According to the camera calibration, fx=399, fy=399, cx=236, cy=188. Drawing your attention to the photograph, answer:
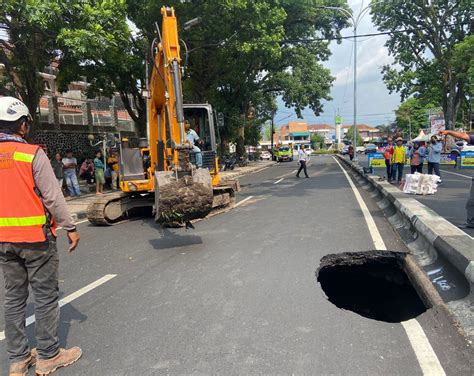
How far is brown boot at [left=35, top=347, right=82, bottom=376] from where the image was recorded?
3074 millimetres

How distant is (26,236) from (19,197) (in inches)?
11.6

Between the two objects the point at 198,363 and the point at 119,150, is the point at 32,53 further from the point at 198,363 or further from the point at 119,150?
the point at 198,363

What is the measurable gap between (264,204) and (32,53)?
843 centimetres

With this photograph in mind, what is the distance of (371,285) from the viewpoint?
5414 millimetres

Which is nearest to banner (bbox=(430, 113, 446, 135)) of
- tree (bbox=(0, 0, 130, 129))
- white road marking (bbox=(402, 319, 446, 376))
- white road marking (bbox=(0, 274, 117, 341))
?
tree (bbox=(0, 0, 130, 129))

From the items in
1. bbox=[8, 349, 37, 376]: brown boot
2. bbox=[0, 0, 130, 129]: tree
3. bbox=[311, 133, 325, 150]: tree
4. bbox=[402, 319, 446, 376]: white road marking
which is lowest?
bbox=[311, 133, 325, 150]: tree

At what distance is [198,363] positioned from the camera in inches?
122

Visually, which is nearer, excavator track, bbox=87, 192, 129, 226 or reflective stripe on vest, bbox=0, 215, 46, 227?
reflective stripe on vest, bbox=0, 215, 46, 227

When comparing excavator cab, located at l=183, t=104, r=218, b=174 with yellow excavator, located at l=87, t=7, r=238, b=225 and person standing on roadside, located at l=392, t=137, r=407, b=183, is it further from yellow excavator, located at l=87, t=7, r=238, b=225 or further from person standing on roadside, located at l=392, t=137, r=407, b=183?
person standing on roadside, located at l=392, t=137, r=407, b=183

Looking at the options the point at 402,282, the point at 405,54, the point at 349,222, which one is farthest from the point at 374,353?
the point at 405,54

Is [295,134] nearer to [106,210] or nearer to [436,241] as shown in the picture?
[106,210]

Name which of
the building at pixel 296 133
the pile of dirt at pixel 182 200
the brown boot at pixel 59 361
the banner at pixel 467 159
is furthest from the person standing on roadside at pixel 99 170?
the building at pixel 296 133

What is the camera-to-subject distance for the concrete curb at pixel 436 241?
3.71 meters

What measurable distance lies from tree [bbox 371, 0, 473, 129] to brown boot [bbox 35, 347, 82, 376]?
29619 mm
